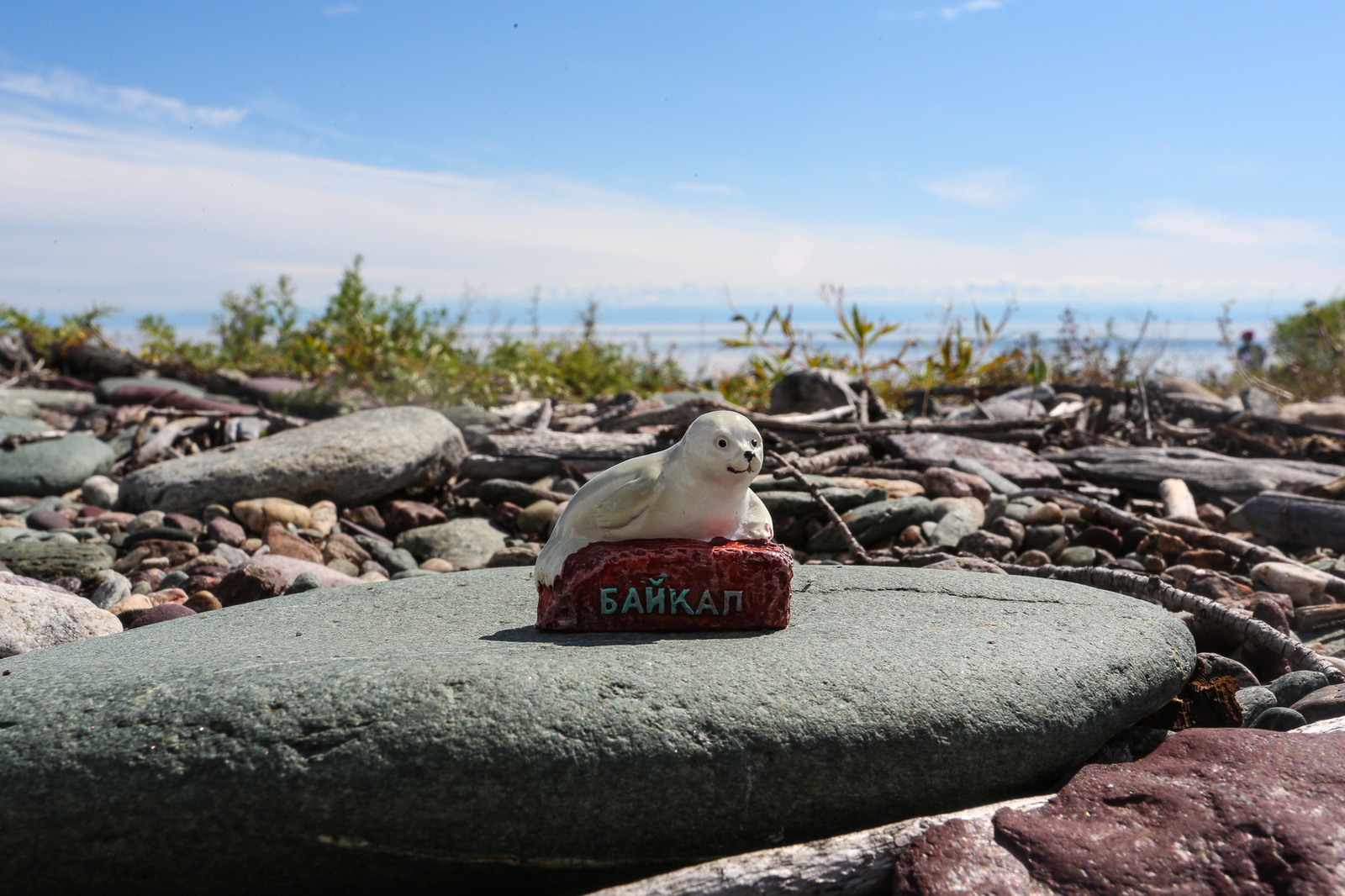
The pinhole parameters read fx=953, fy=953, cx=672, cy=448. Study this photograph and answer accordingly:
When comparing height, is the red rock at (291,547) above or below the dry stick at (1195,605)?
below

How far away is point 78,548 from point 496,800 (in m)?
3.80

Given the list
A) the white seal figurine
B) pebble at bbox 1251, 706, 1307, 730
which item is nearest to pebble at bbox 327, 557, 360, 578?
the white seal figurine

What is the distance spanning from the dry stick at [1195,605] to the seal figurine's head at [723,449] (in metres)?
1.89

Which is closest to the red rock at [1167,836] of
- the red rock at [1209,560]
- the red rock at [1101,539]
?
the red rock at [1209,560]

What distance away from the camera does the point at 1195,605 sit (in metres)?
3.73

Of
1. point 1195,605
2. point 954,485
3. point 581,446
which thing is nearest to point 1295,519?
point 954,485

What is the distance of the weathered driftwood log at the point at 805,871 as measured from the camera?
6.50 ft

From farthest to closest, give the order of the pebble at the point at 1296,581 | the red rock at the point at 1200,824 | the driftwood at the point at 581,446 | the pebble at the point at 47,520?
the driftwood at the point at 581,446, the pebble at the point at 47,520, the pebble at the point at 1296,581, the red rock at the point at 1200,824

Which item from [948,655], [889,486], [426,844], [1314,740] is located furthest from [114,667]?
[889,486]

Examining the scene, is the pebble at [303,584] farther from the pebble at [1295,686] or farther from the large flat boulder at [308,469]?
the pebble at [1295,686]

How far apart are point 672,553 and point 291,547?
3.20 meters

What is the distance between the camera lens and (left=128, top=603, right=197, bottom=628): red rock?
385cm

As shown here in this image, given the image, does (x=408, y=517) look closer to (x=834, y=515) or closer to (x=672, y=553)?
(x=834, y=515)

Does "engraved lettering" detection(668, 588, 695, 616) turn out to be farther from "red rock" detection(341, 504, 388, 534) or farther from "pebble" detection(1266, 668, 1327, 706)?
"red rock" detection(341, 504, 388, 534)
